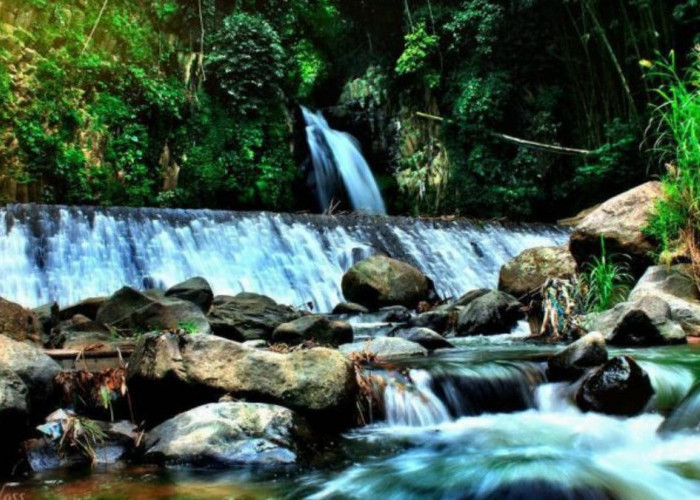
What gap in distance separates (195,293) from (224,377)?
3886 mm

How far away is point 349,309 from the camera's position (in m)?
8.75

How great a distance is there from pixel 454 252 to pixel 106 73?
330 inches

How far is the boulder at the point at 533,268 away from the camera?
868cm

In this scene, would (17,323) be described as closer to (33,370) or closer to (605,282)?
(33,370)

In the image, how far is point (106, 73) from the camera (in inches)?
522

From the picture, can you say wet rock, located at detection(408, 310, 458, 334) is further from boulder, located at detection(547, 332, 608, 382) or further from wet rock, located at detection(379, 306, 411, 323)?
boulder, located at detection(547, 332, 608, 382)

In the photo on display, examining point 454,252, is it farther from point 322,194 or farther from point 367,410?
point 367,410

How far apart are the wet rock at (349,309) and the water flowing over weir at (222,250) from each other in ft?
1.87

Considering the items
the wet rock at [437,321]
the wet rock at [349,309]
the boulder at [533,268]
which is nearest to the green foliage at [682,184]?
the boulder at [533,268]

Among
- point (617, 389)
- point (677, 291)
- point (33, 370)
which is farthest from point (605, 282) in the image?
point (33, 370)

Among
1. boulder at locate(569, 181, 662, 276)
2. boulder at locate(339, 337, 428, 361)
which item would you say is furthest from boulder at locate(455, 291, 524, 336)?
boulder at locate(339, 337, 428, 361)

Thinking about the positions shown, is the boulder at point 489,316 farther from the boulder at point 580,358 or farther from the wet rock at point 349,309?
the boulder at point 580,358

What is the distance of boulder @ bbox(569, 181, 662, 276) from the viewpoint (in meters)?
7.43

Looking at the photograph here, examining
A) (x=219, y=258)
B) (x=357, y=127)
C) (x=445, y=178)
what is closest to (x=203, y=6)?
(x=357, y=127)
